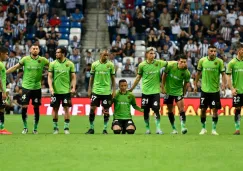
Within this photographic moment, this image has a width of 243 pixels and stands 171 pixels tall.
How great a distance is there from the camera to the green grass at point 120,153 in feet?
47.8

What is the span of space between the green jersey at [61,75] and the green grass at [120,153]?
2.25 m

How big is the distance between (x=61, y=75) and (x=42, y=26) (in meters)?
19.0

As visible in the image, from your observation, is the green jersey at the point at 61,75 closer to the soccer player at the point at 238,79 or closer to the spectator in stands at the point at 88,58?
the soccer player at the point at 238,79

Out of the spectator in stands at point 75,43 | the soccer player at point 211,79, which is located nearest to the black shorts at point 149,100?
the soccer player at point 211,79

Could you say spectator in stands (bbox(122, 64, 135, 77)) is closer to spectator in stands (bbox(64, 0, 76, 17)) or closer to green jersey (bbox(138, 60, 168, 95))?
spectator in stands (bbox(64, 0, 76, 17))

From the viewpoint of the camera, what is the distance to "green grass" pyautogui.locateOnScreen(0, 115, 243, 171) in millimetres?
14562

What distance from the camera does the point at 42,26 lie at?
41594mm

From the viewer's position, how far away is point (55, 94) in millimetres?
22953

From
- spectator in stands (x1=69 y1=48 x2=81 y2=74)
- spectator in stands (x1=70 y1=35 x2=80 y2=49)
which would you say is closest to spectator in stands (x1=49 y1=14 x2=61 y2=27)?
spectator in stands (x1=70 y1=35 x2=80 y2=49)

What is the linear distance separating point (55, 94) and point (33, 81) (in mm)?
727

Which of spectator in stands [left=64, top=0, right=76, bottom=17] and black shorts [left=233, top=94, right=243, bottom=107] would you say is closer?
black shorts [left=233, top=94, right=243, bottom=107]

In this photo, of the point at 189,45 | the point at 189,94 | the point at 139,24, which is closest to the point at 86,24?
the point at 139,24

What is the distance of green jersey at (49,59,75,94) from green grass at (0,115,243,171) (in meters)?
2.25

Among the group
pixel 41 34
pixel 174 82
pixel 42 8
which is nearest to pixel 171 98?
pixel 174 82
